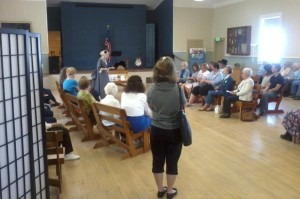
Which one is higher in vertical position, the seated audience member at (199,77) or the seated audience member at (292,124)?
the seated audience member at (199,77)

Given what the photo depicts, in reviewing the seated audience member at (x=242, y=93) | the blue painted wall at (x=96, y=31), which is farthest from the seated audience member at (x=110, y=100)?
the blue painted wall at (x=96, y=31)

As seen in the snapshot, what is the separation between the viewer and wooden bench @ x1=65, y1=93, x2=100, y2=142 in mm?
4434

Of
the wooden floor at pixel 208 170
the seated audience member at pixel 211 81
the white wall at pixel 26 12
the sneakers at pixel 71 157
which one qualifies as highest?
the white wall at pixel 26 12

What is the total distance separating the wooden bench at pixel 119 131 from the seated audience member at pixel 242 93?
2.47 meters

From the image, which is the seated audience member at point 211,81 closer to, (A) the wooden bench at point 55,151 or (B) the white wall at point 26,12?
(A) the wooden bench at point 55,151

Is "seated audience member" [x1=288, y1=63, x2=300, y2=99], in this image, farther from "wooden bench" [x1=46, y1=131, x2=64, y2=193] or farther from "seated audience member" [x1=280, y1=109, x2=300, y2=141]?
"wooden bench" [x1=46, y1=131, x2=64, y2=193]

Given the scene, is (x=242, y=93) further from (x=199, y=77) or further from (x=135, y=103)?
(x=135, y=103)

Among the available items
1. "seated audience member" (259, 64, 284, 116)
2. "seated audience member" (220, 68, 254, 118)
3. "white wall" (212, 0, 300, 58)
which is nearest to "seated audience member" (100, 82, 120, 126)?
"seated audience member" (220, 68, 254, 118)

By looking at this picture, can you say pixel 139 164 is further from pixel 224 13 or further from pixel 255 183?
pixel 224 13

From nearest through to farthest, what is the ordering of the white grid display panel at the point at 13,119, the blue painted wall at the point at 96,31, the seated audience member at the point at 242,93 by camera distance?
the white grid display panel at the point at 13,119 → the seated audience member at the point at 242,93 → the blue painted wall at the point at 96,31

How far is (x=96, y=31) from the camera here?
13328mm

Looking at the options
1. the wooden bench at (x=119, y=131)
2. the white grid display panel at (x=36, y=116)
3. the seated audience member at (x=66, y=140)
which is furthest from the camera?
the wooden bench at (x=119, y=131)

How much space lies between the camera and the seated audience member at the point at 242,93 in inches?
222

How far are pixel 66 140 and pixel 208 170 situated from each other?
168cm
